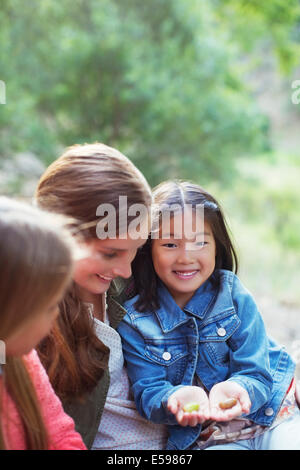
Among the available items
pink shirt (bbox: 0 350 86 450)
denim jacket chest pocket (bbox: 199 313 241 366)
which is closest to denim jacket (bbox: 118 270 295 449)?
denim jacket chest pocket (bbox: 199 313 241 366)

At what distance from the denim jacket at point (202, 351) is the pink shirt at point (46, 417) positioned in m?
0.28

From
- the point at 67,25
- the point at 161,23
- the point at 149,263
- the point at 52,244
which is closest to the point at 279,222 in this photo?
the point at 161,23

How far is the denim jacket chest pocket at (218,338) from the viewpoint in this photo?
1588mm

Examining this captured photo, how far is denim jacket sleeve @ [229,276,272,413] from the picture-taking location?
1489 mm

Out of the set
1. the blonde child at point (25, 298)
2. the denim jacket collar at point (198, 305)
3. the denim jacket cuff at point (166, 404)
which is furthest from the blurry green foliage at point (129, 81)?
the blonde child at point (25, 298)

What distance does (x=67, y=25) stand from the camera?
5926 mm

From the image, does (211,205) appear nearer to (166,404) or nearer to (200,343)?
(200,343)

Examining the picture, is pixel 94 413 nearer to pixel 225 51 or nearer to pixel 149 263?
pixel 149 263

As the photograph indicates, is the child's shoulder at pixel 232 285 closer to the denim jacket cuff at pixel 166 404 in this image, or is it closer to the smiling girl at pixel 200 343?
the smiling girl at pixel 200 343

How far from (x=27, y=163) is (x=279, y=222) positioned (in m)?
5.84

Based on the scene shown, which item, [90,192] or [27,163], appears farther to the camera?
[27,163]

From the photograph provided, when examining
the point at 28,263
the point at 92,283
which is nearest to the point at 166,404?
the point at 92,283

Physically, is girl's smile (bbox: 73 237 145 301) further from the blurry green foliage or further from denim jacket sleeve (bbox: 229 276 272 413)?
the blurry green foliage

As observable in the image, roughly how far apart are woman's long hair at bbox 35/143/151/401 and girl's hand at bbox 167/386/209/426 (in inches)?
8.8
